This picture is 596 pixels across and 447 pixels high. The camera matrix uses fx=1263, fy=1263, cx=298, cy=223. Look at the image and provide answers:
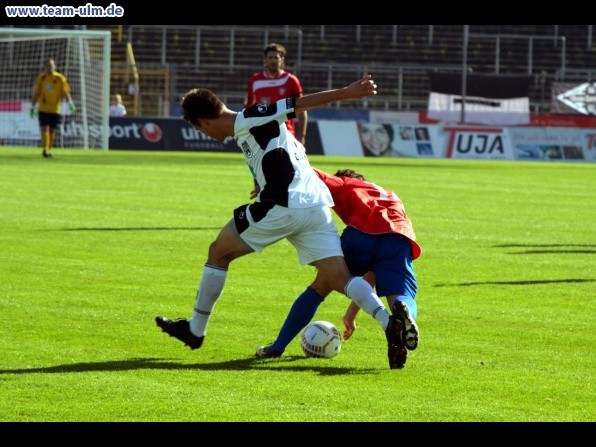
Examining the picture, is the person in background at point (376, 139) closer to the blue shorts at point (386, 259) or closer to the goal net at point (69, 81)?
the goal net at point (69, 81)

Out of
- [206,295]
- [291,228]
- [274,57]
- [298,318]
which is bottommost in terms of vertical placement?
[298,318]

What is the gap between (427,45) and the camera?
46.7m

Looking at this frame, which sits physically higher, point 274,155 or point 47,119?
point 274,155

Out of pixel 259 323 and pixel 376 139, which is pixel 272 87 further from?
pixel 376 139

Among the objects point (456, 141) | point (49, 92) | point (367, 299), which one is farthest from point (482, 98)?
point (367, 299)

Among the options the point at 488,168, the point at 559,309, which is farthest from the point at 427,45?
the point at 559,309

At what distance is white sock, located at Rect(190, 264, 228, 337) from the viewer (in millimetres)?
7992

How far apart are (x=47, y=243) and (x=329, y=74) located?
29219 millimetres

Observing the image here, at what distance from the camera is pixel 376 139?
39.4 meters

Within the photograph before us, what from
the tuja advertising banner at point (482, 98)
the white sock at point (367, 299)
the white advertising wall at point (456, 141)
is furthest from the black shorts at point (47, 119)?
the white sock at point (367, 299)

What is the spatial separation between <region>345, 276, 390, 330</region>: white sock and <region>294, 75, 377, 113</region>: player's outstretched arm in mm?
1103

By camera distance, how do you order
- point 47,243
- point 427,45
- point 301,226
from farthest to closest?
point 427,45
point 47,243
point 301,226

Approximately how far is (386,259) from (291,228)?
628 mm
